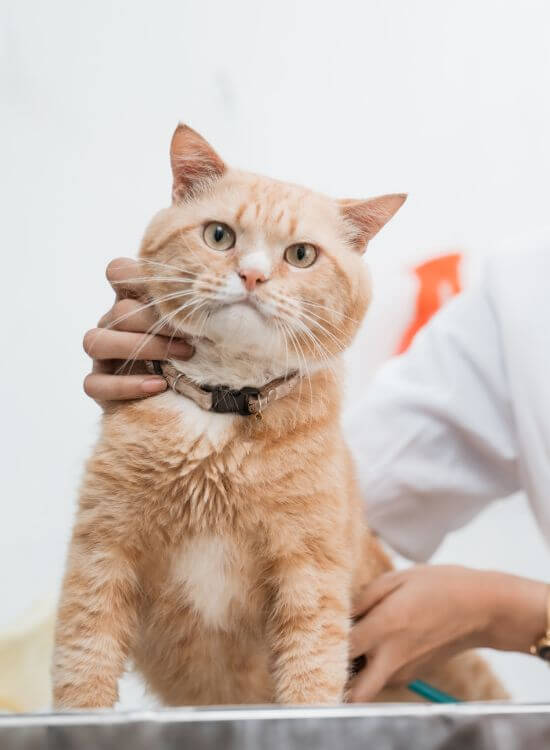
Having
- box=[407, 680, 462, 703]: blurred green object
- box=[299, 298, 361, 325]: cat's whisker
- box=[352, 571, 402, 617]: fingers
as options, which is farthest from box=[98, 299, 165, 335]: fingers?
box=[407, 680, 462, 703]: blurred green object

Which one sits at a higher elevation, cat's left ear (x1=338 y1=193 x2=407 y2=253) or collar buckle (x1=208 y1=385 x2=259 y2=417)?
cat's left ear (x1=338 y1=193 x2=407 y2=253)

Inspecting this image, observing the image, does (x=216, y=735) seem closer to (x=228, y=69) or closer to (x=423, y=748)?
(x=423, y=748)

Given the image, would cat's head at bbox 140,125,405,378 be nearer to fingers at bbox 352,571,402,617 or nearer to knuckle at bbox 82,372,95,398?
knuckle at bbox 82,372,95,398

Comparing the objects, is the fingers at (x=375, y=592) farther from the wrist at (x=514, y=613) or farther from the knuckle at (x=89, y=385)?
the knuckle at (x=89, y=385)

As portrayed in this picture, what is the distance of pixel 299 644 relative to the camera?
0.58m

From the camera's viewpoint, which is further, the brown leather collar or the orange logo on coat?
the orange logo on coat

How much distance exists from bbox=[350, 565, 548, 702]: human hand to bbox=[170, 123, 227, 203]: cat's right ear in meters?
0.46

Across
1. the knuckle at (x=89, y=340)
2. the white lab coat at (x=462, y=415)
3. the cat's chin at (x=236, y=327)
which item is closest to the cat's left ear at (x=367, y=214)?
the cat's chin at (x=236, y=327)

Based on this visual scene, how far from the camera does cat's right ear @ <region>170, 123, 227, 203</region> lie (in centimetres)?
57

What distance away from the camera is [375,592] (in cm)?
82

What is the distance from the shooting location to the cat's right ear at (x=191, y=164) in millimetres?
566

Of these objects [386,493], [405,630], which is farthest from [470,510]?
[405,630]

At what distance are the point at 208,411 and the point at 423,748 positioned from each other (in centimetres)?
28

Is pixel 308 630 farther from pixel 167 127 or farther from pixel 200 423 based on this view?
pixel 167 127
